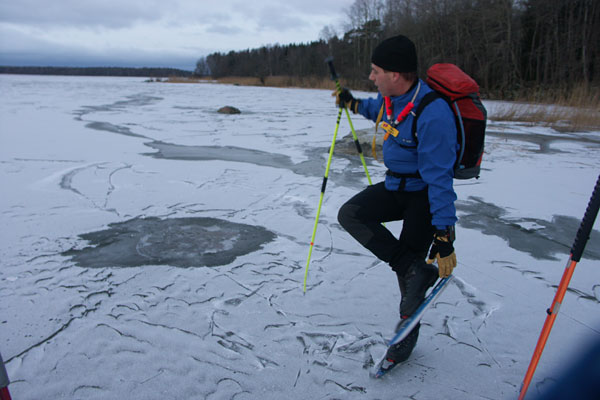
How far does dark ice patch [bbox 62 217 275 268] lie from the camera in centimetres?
341

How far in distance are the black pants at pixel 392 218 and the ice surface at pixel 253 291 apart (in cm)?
63

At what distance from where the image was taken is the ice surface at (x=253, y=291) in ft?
7.05

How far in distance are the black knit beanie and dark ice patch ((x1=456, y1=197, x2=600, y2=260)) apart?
251 cm

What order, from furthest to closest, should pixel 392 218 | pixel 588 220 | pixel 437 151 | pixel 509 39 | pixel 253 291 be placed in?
pixel 509 39 → pixel 253 291 → pixel 392 218 → pixel 437 151 → pixel 588 220

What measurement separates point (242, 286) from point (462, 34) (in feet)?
93.6

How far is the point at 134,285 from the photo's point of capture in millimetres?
3008

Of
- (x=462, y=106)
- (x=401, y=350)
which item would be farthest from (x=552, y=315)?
(x=462, y=106)

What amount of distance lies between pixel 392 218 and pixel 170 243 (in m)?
Result: 2.26

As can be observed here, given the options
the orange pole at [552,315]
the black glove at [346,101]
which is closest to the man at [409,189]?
the black glove at [346,101]

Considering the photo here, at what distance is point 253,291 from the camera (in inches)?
117

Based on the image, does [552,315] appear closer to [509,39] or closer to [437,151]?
[437,151]

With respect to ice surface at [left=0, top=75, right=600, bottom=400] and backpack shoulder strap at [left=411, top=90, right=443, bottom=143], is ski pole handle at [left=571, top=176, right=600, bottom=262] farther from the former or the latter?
backpack shoulder strap at [left=411, top=90, right=443, bottom=143]

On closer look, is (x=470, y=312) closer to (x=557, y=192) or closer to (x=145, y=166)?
(x=557, y=192)

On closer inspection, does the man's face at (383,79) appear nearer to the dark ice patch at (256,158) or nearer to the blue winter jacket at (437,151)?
the blue winter jacket at (437,151)
